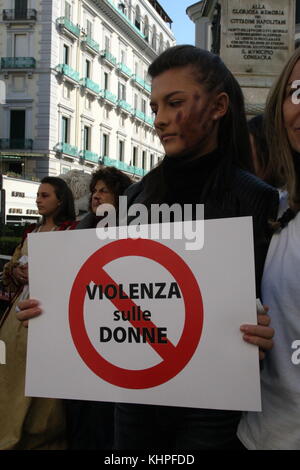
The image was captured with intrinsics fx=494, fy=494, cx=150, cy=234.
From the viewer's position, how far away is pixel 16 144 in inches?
1128

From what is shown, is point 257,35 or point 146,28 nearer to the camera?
point 257,35

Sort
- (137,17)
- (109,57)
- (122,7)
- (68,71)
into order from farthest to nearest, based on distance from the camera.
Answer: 1. (137,17)
2. (122,7)
3. (109,57)
4. (68,71)

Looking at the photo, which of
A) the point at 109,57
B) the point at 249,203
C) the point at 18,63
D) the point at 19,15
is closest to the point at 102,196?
the point at 249,203

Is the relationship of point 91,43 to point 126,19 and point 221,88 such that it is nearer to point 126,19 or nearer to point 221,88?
point 126,19

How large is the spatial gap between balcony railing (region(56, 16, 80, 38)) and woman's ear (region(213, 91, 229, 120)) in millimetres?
30739

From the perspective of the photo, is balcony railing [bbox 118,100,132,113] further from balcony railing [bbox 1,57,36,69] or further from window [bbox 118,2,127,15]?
balcony railing [bbox 1,57,36,69]

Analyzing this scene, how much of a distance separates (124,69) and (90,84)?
265 inches

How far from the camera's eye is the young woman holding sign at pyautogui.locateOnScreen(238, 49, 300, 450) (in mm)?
1018

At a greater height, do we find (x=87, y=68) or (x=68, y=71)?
(x=87, y=68)

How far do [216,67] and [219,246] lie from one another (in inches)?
20.0

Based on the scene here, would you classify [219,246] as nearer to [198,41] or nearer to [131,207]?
[131,207]

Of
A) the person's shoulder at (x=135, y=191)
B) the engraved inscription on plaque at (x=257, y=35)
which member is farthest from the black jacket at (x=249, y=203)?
the engraved inscription on plaque at (x=257, y=35)
